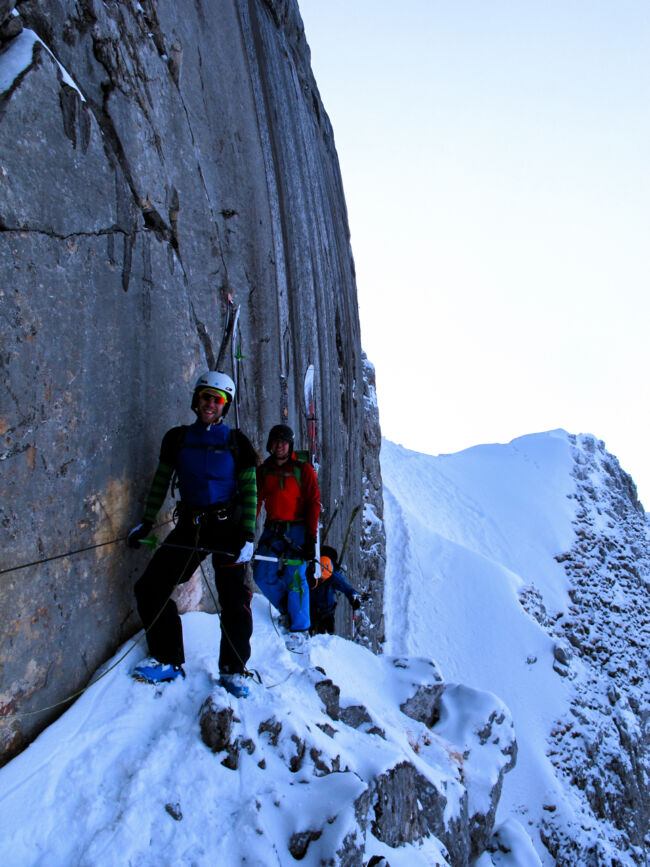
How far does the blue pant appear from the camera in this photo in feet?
19.7

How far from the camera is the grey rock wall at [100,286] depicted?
3.54 metres

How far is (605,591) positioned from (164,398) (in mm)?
28389

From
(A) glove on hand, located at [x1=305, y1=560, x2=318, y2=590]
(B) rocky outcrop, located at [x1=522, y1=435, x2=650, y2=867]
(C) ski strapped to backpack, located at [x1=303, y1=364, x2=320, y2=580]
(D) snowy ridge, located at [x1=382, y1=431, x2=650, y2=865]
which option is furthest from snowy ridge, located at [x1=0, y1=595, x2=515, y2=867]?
(B) rocky outcrop, located at [x1=522, y1=435, x2=650, y2=867]

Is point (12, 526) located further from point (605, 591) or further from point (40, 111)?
point (605, 591)

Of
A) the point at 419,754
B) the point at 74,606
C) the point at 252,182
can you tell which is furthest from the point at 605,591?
the point at 74,606

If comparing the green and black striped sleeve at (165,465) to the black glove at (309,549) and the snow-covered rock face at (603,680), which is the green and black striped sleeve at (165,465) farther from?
the snow-covered rock face at (603,680)

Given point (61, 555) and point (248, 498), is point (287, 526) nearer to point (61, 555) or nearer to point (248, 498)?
point (248, 498)

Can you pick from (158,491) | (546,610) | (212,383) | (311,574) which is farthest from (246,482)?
(546,610)

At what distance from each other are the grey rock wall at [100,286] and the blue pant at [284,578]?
1.72 metres

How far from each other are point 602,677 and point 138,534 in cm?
2390

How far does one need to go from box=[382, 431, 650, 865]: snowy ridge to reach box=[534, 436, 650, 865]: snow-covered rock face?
6 centimetres

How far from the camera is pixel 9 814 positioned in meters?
2.88

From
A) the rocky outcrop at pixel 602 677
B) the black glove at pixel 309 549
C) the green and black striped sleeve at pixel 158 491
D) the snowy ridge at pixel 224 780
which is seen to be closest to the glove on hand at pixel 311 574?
the black glove at pixel 309 549

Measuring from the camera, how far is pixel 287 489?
592cm
